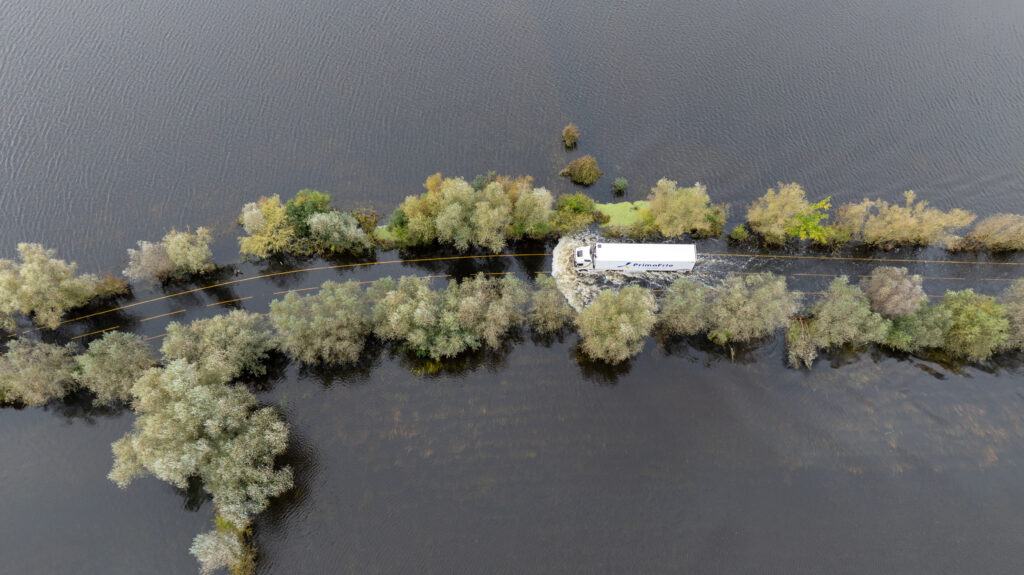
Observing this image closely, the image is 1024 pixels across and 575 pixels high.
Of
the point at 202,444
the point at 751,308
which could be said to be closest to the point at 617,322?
the point at 751,308

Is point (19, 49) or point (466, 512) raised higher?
point (19, 49)

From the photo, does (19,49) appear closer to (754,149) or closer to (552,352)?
(552,352)

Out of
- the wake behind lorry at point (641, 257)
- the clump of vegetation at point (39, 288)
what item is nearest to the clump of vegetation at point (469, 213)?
the wake behind lorry at point (641, 257)

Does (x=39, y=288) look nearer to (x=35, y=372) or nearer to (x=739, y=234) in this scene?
(x=35, y=372)

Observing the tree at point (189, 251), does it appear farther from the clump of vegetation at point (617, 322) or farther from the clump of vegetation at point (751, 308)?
the clump of vegetation at point (751, 308)

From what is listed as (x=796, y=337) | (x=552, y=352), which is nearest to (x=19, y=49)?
(x=552, y=352)

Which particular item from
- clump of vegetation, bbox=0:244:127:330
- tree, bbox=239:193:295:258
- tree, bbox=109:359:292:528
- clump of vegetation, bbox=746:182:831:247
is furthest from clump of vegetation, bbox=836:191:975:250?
clump of vegetation, bbox=0:244:127:330

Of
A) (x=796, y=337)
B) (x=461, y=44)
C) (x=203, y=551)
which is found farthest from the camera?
(x=461, y=44)
